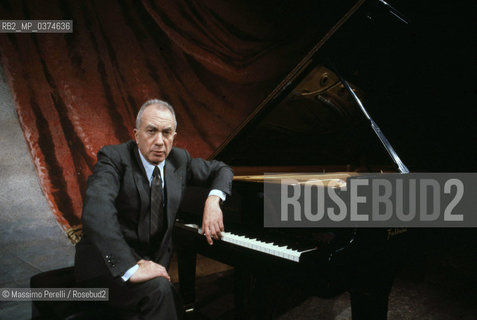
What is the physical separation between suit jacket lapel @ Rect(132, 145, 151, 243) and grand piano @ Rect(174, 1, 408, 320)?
399 millimetres

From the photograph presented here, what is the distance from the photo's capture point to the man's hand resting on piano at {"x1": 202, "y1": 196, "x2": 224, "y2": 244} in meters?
1.74

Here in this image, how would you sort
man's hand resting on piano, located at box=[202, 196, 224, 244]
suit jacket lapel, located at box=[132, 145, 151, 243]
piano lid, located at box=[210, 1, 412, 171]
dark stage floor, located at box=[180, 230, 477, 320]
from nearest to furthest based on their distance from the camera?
suit jacket lapel, located at box=[132, 145, 151, 243] → man's hand resting on piano, located at box=[202, 196, 224, 244] → dark stage floor, located at box=[180, 230, 477, 320] → piano lid, located at box=[210, 1, 412, 171]

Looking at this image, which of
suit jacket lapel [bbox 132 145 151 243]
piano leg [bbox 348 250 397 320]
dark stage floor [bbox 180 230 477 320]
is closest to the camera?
piano leg [bbox 348 250 397 320]

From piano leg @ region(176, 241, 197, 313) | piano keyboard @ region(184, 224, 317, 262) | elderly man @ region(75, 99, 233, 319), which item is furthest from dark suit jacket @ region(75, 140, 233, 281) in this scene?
piano leg @ region(176, 241, 197, 313)

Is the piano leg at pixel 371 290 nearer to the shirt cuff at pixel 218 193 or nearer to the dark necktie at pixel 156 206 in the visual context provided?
the shirt cuff at pixel 218 193

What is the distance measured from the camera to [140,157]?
1652 mm

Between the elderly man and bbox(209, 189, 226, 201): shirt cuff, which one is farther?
bbox(209, 189, 226, 201): shirt cuff

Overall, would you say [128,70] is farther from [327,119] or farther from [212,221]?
[212,221]

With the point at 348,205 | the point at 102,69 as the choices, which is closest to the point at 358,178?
the point at 348,205

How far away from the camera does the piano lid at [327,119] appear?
2.62 metres

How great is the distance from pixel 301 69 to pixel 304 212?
1.11m

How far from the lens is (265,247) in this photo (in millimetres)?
1562

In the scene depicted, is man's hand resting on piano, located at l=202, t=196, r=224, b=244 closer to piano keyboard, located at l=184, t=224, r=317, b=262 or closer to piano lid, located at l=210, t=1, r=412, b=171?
piano keyboard, located at l=184, t=224, r=317, b=262

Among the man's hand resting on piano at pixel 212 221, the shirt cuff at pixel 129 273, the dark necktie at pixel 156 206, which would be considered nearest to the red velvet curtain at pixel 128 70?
the dark necktie at pixel 156 206
